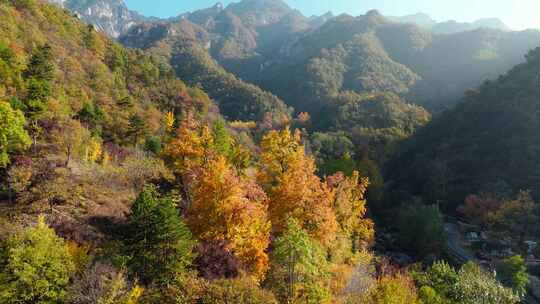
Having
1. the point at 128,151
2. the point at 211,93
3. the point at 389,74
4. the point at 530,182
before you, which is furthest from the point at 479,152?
the point at 389,74

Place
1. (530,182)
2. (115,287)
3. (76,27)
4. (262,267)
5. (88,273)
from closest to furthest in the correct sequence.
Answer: (115,287) → (88,273) → (262,267) → (530,182) → (76,27)

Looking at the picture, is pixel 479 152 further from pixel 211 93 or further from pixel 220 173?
pixel 211 93

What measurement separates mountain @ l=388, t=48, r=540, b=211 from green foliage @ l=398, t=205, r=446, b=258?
64.9 feet

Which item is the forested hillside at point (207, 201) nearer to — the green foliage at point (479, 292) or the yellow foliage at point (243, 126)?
the green foliage at point (479, 292)

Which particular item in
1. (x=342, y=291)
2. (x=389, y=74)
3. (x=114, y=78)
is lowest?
(x=342, y=291)

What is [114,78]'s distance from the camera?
7156cm

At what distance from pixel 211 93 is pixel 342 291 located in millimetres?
134489

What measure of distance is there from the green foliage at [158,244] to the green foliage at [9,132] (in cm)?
1325

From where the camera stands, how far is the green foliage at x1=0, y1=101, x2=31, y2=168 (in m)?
25.8

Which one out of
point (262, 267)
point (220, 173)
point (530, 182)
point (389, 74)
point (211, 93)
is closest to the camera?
point (262, 267)

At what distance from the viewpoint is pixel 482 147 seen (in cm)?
7506

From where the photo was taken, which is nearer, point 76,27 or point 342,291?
point 342,291

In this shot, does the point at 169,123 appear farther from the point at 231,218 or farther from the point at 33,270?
the point at 33,270

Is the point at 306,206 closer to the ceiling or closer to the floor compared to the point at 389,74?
closer to the floor
